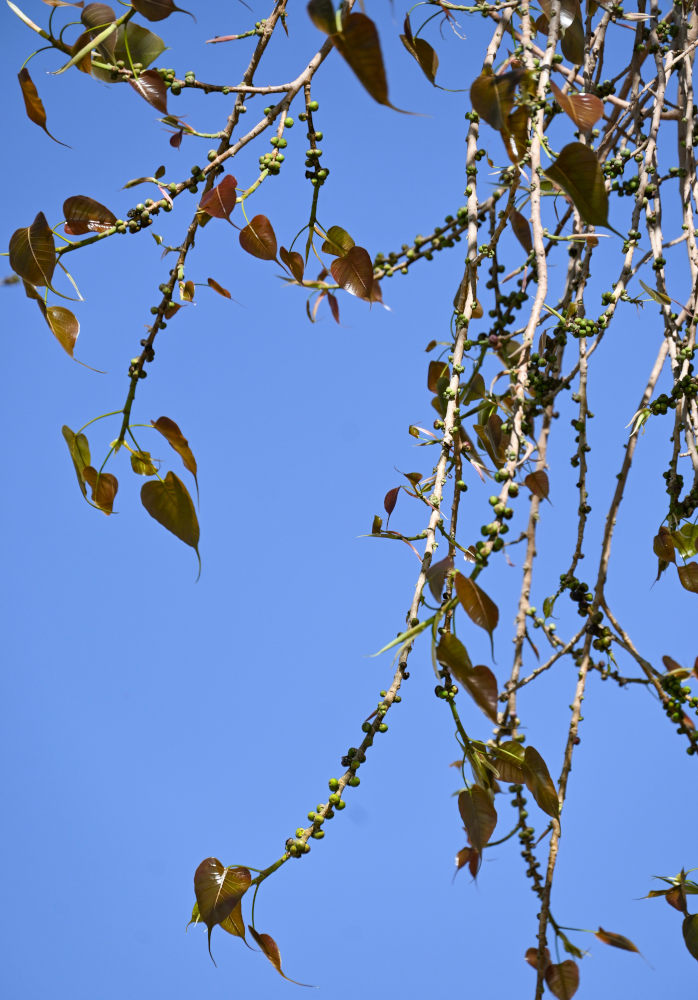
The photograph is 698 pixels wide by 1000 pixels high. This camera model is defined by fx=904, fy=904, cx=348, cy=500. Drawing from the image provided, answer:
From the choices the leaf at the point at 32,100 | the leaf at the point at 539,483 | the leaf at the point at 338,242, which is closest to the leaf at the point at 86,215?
the leaf at the point at 32,100

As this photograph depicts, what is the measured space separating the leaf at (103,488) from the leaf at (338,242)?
232 millimetres

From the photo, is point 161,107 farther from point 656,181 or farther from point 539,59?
point 656,181

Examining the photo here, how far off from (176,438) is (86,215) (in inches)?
7.4

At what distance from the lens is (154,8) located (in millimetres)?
560

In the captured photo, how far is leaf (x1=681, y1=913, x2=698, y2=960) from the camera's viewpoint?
64cm

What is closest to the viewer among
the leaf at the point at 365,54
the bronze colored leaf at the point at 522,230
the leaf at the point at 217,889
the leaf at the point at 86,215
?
the leaf at the point at 365,54

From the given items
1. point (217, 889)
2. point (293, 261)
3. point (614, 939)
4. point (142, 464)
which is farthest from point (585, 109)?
point (614, 939)

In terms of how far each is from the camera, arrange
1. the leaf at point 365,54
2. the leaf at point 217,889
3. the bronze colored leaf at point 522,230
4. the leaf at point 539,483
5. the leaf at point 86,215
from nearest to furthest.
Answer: the leaf at point 365,54, the leaf at point 217,889, the leaf at point 86,215, the leaf at point 539,483, the bronze colored leaf at point 522,230

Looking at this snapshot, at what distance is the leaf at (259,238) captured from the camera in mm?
618

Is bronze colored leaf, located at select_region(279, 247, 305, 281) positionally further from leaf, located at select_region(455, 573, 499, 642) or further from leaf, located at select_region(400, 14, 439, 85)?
leaf, located at select_region(455, 573, 499, 642)

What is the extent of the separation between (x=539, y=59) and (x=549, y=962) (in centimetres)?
74

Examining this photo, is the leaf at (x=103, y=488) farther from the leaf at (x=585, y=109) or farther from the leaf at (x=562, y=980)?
the leaf at (x=562, y=980)

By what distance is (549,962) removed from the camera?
767 mm

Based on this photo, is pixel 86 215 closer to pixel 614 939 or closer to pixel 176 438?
pixel 176 438
